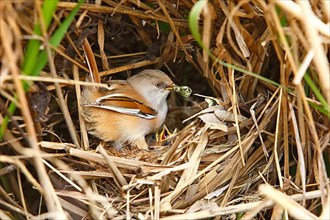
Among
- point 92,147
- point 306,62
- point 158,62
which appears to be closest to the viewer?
point 306,62

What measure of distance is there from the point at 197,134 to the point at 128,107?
1.27ft

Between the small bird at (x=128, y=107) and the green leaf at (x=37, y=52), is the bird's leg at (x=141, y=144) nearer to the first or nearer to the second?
the small bird at (x=128, y=107)

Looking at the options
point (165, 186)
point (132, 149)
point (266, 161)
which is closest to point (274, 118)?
point (266, 161)

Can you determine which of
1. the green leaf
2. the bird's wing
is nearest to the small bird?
the bird's wing

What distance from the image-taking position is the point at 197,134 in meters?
2.73

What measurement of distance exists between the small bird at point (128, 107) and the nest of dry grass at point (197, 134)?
67 mm

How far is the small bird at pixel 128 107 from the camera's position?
9.24 feet

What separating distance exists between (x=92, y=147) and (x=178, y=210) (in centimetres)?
72

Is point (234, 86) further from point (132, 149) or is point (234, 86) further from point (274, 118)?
point (132, 149)

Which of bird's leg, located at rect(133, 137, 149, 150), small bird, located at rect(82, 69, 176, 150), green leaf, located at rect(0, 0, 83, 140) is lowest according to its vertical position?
bird's leg, located at rect(133, 137, 149, 150)

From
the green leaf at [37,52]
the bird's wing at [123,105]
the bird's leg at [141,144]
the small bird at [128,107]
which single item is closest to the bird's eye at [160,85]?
the small bird at [128,107]

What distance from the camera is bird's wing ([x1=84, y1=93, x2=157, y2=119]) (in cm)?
282

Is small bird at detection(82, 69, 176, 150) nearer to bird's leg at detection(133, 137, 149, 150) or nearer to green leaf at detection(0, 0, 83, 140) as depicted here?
bird's leg at detection(133, 137, 149, 150)

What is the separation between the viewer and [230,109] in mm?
2666
